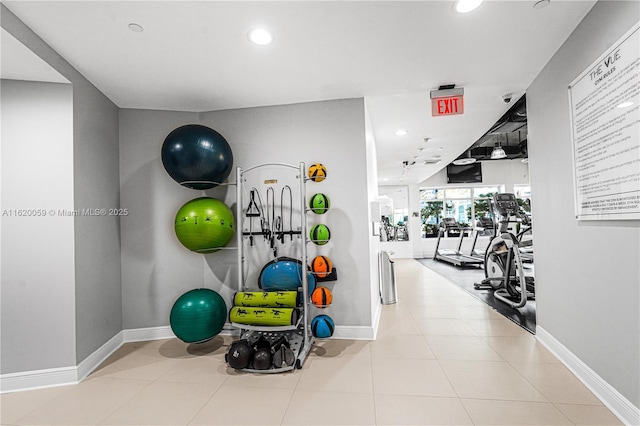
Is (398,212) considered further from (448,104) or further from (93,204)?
(93,204)

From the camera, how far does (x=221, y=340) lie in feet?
11.8

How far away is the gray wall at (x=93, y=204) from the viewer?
2763mm

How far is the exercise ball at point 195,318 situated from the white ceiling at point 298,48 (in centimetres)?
220

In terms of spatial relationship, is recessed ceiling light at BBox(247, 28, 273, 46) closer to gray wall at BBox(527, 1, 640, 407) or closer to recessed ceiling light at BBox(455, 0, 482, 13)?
recessed ceiling light at BBox(455, 0, 482, 13)

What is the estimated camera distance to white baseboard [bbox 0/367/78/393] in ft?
8.34

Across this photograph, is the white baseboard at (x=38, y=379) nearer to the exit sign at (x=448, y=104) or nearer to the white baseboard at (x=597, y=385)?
the white baseboard at (x=597, y=385)

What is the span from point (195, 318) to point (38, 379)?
1305 mm

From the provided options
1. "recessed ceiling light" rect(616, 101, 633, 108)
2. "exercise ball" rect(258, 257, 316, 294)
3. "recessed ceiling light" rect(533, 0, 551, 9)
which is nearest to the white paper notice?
"recessed ceiling light" rect(616, 101, 633, 108)

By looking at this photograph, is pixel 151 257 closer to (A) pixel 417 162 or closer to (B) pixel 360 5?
(B) pixel 360 5

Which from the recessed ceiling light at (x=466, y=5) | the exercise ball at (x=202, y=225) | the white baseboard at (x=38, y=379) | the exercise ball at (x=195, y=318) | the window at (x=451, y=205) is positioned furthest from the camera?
the window at (x=451, y=205)

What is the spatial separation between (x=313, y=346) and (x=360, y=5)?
10.2ft

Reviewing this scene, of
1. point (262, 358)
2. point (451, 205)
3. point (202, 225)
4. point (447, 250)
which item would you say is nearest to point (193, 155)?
point (202, 225)

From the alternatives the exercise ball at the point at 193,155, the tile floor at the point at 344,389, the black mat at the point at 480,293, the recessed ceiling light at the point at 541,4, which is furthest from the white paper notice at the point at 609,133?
the exercise ball at the point at 193,155

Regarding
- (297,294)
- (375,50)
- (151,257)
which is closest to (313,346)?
(297,294)
